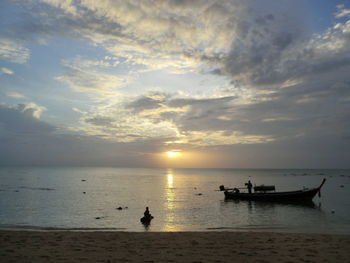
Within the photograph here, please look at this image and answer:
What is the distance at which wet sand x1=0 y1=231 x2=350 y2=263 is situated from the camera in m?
11.8

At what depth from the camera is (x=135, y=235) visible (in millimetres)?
17750

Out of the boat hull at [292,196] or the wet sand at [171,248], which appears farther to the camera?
the boat hull at [292,196]

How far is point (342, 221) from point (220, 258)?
2288 centimetres

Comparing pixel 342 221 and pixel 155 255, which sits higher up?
pixel 155 255

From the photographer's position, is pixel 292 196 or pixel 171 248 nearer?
pixel 171 248

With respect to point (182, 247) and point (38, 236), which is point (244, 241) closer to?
point (182, 247)

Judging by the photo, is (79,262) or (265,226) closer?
(79,262)

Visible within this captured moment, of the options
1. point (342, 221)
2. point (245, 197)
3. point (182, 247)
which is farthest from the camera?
point (245, 197)

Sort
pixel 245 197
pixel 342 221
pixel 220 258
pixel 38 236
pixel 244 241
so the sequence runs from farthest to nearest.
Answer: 1. pixel 245 197
2. pixel 342 221
3. pixel 38 236
4. pixel 244 241
5. pixel 220 258

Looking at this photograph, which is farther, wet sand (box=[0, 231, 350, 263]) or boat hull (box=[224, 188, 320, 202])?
boat hull (box=[224, 188, 320, 202])

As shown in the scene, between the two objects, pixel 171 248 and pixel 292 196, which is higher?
pixel 171 248

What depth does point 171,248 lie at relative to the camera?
13.7 m

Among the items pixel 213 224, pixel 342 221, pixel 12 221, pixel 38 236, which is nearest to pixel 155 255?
pixel 38 236

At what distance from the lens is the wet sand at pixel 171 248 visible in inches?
465
